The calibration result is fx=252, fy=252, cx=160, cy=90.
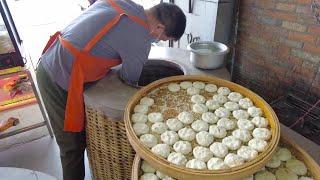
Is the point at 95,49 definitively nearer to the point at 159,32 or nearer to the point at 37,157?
the point at 159,32

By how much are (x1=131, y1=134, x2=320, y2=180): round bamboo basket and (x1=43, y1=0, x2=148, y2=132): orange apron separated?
560 mm

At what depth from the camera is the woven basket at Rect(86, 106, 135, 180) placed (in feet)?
4.37

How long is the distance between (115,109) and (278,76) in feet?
4.54

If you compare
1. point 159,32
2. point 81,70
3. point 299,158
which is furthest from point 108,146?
point 299,158

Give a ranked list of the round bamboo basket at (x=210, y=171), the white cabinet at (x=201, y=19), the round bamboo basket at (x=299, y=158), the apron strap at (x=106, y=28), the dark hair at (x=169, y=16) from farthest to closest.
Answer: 1. the white cabinet at (x=201, y=19)
2. the dark hair at (x=169, y=16)
3. the apron strap at (x=106, y=28)
4. the round bamboo basket at (x=299, y=158)
5. the round bamboo basket at (x=210, y=171)

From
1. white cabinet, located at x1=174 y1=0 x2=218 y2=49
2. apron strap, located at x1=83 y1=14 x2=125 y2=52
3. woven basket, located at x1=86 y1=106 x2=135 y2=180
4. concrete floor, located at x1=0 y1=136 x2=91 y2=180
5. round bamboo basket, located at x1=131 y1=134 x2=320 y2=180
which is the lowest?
concrete floor, located at x1=0 y1=136 x2=91 y2=180

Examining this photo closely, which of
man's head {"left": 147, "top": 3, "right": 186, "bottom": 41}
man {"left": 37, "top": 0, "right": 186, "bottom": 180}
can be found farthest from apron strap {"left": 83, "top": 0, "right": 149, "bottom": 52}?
man's head {"left": 147, "top": 3, "right": 186, "bottom": 41}

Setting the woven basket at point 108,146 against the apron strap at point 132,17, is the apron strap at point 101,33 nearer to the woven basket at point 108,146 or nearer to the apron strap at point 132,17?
the apron strap at point 132,17

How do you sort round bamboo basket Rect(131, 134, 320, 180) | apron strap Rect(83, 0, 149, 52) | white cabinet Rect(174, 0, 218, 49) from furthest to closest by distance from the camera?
white cabinet Rect(174, 0, 218, 49), apron strap Rect(83, 0, 149, 52), round bamboo basket Rect(131, 134, 320, 180)

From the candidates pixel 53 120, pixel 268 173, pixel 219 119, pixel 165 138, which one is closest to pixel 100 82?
pixel 53 120

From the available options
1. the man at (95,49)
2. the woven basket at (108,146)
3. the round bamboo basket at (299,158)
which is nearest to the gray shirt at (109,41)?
the man at (95,49)

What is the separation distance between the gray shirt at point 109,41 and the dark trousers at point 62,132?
0.25ft

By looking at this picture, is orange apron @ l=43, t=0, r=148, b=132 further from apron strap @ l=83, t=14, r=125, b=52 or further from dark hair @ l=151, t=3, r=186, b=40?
dark hair @ l=151, t=3, r=186, b=40

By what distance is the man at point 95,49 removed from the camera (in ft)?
4.32
